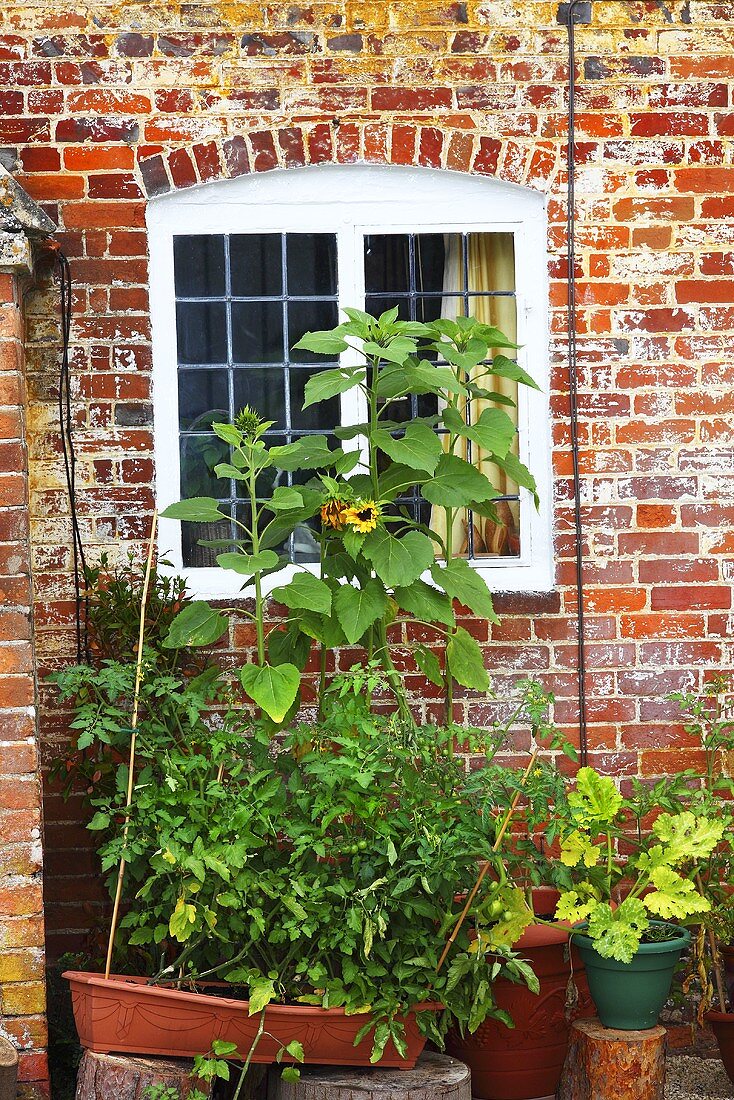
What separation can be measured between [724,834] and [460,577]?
1186 mm

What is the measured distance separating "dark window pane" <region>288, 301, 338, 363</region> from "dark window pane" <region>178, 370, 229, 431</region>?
282 mm

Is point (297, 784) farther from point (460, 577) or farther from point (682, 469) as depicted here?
point (682, 469)

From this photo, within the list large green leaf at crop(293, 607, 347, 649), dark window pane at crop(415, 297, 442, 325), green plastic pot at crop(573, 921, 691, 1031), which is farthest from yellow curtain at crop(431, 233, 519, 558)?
green plastic pot at crop(573, 921, 691, 1031)

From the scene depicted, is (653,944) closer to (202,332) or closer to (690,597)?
(690,597)

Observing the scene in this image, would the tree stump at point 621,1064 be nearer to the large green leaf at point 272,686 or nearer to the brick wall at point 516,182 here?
the brick wall at point 516,182

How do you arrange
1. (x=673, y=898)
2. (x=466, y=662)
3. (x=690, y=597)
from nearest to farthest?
(x=673, y=898)
(x=466, y=662)
(x=690, y=597)

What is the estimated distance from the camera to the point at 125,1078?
3.12 meters

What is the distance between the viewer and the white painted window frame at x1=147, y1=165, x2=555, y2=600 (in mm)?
4172

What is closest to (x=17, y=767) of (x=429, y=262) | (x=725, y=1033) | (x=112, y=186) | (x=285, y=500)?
(x=285, y=500)

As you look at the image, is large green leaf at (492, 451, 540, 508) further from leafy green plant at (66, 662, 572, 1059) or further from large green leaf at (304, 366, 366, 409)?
leafy green plant at (66, 662, 572, 1059)

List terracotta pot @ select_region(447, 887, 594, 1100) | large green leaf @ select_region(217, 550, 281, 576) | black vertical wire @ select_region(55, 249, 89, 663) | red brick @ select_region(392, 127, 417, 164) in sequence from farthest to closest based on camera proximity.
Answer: red brick @ select_region(392, 127, 417, 164) → black vertical wire @ select_region(55, 249, 89, 663) → terracotta pot @ select_region(447, 887, 594, 1100) → large green leaf @ select_region(217, 550, 281, 576)

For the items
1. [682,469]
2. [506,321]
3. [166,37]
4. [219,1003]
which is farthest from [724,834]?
[166,37]

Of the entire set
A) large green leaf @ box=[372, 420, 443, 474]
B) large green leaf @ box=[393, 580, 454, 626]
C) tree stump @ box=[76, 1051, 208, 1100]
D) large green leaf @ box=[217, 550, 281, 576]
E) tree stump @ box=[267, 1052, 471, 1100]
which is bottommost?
tree stump @ box=[267, 1052, 471, 1100]

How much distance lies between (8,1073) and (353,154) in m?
3.11
